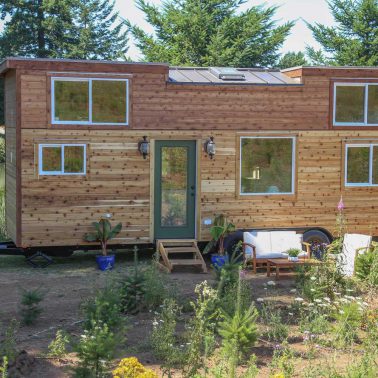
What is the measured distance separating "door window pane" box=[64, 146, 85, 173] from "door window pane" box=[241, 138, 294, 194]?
3.06 m

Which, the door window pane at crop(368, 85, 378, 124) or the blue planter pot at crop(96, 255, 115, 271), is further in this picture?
the door window pane at crop(368, 85, 378, 124)

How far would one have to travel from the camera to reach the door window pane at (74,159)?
13.4m

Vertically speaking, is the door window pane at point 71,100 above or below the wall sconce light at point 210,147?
above

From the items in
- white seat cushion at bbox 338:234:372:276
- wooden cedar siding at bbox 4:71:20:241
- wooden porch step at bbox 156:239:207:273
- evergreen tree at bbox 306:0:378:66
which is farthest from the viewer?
evergreen tree at bbox 306:0:378:66

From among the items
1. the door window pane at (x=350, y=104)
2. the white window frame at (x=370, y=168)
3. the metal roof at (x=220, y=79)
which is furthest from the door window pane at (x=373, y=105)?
the metal roof at (x=220, y=79)

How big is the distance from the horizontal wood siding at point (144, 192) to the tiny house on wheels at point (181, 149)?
0.02 m

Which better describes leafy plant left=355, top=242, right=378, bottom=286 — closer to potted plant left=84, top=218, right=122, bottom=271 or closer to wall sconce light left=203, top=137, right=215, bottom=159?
wall sconce light left=203, top=137, right=215, bottom=159

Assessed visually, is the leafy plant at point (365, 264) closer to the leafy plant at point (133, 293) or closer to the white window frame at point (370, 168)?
the leafy plant at point (133, 293)

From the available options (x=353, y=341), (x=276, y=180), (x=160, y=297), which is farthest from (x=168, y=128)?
(x=353, y=341)

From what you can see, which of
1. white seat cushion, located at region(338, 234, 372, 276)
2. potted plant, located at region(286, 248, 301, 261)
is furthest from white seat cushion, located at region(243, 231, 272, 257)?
white seat cushion, located at region(338, 234, 372, 276)

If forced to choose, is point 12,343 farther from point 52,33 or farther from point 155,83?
point 52,33

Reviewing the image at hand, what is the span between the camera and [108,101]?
1359 cm

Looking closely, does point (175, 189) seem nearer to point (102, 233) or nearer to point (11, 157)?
point (102, 233)

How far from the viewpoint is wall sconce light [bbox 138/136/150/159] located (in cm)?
1366
